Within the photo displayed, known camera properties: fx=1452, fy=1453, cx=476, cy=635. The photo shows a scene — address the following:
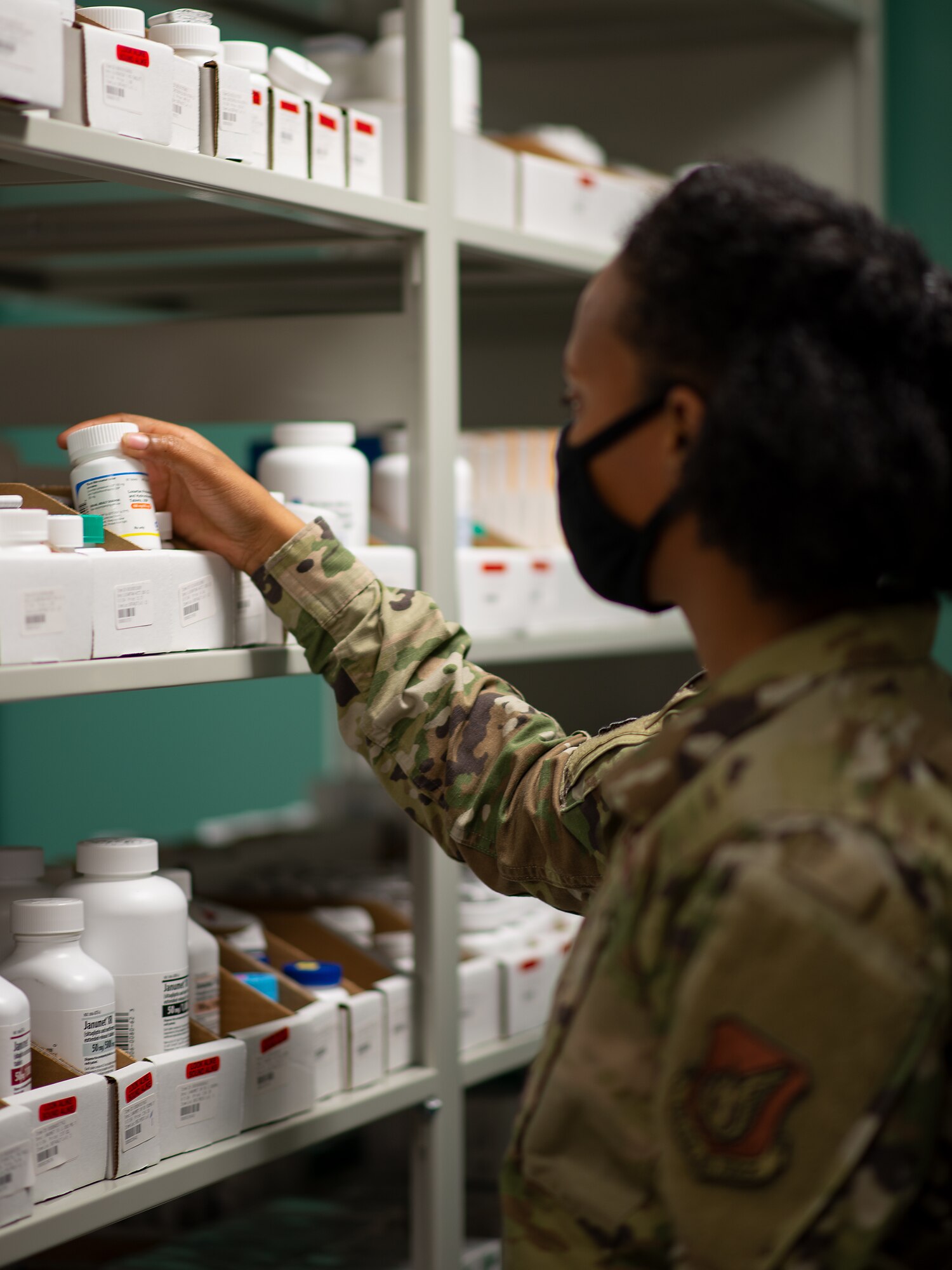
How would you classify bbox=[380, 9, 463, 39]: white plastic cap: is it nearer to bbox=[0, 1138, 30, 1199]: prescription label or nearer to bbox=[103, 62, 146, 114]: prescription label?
bbox=[103, 62, 146, 114]: prescription label

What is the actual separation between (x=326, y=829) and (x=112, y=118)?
1482mm

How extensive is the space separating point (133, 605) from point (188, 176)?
0.38 m

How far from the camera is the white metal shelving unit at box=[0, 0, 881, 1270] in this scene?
131 cm

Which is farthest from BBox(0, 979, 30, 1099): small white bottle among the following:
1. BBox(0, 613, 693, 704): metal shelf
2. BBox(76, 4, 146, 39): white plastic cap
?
BBox(76, 4, 146, 39): white plastic cap

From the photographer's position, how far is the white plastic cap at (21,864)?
4.39 feet

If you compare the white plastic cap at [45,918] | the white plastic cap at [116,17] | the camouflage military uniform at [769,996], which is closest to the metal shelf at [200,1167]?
the white plastic cap at [45,918]

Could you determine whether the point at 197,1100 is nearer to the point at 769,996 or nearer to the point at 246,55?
the point at 769,996

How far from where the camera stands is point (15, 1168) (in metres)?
1.12

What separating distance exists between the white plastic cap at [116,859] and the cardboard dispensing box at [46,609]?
0.70ft

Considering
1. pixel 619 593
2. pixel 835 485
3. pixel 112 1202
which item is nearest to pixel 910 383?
pixel 835 485

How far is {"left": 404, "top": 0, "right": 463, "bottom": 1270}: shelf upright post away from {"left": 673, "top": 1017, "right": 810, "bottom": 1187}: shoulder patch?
0.82 m

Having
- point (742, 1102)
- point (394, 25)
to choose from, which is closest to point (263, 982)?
point (742, 1102)

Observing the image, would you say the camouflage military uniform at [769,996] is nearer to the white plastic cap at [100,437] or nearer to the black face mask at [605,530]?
the black face mask at [605,530]

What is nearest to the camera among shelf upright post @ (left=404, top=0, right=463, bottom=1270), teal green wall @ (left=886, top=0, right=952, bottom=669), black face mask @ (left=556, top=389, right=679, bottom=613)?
black face mask @ (left=556, top=389, right=679, bottom=613)
